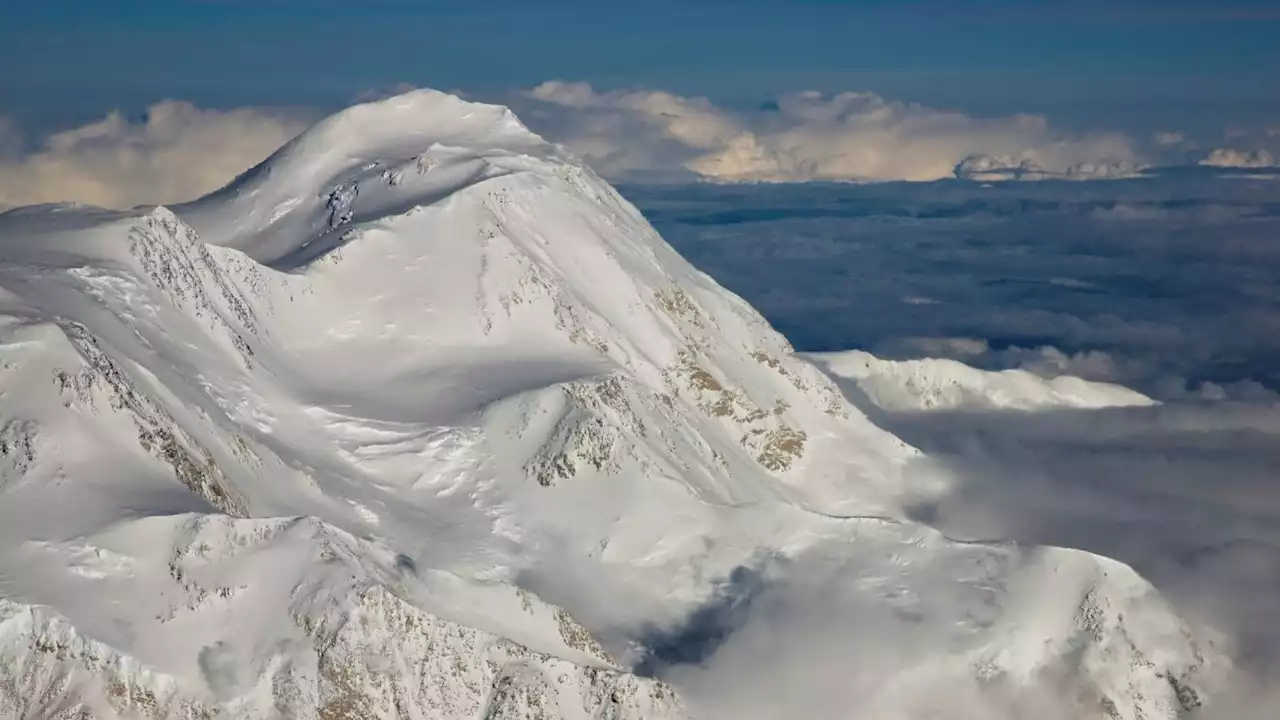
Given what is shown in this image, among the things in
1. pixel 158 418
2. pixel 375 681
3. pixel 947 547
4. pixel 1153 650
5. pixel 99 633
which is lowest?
pixel 1153 650

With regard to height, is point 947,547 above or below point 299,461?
below

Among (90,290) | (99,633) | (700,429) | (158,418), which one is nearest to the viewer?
(99,633)

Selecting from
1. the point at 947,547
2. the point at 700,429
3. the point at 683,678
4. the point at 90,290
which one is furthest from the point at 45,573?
the point at 700,429

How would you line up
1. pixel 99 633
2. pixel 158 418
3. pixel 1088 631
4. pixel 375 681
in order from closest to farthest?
pixel 99 633 → pixel 375 681 → pixel 158 418 → pixel 1088 631

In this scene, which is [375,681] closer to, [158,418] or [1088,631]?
[158,418]

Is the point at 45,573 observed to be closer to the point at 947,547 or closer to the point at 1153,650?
the point at 947,547

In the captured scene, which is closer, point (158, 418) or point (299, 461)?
point (158, 418)

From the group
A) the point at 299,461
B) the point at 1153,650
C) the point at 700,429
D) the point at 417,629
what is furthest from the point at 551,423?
the point at 1153,650
